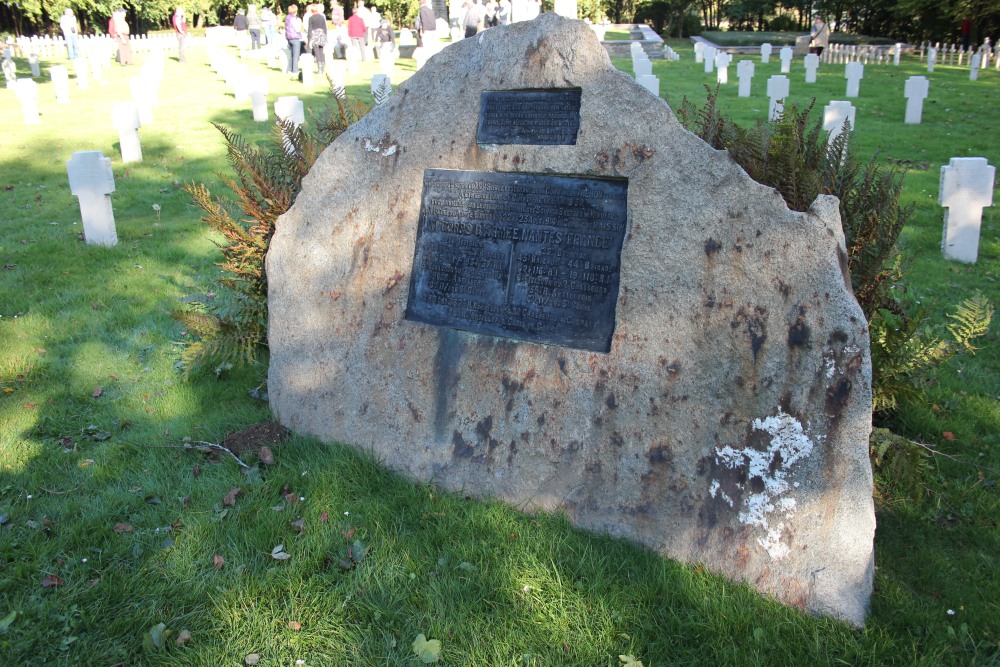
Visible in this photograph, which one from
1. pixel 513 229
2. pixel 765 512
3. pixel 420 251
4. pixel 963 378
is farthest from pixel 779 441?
pixel 963 378

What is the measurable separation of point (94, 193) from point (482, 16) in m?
22.7

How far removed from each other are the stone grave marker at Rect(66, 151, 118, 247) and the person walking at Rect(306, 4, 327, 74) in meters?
16.8

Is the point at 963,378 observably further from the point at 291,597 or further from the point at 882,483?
the point at 291,597

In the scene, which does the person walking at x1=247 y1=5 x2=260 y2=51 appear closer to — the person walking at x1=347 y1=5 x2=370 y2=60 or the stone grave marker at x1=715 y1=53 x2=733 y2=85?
the person walking at x1=347 y1=5 x2=370 y2=60

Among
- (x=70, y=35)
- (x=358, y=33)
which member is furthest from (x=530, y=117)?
(x=70, y=35)

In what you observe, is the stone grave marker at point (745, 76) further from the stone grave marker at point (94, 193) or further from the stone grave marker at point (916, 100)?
the stone grave marker at point (94, 193)

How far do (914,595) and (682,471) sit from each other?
1123 millimetres

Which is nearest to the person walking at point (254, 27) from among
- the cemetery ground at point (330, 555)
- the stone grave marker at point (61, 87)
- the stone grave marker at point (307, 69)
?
the stone grave marker at point (307, 69)

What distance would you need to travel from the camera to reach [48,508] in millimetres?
3979

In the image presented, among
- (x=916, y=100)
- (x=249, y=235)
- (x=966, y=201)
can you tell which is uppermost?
(x=916, y=100)

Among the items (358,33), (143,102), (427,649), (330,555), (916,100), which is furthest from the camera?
(358,33)

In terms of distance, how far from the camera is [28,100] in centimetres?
1550

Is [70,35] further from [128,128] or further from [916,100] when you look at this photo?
[916,100]

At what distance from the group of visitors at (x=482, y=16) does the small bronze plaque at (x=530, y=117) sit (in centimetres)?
2146
